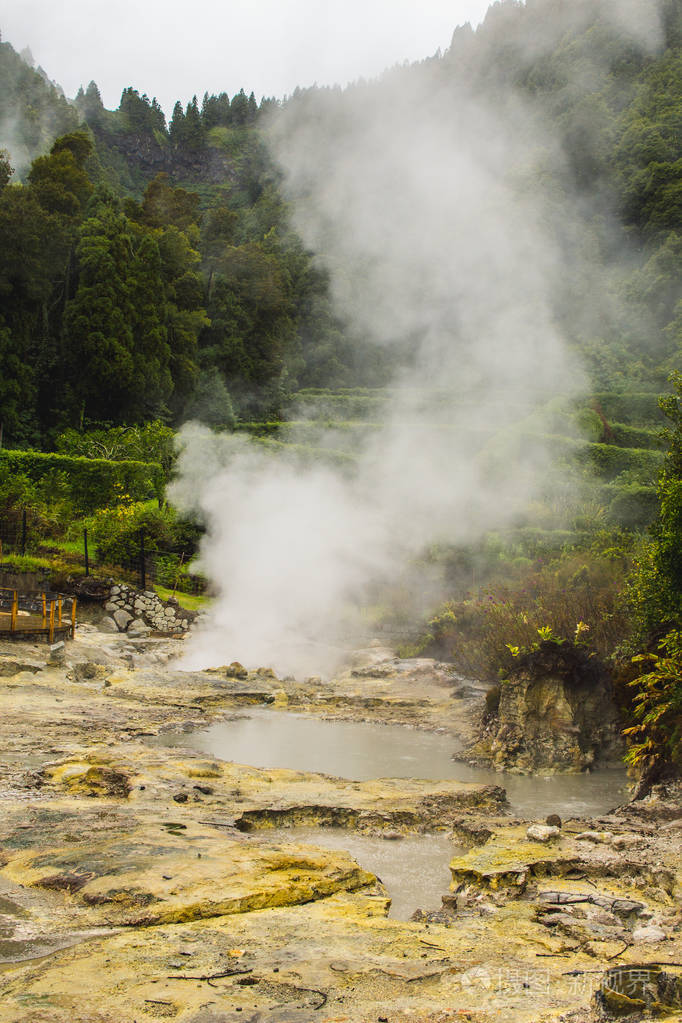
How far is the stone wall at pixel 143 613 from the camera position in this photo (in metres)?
17.4

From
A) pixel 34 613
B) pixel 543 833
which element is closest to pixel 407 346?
pixel 34 613

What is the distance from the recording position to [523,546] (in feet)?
60.8

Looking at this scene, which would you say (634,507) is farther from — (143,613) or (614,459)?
(143,613)

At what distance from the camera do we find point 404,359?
4572cm

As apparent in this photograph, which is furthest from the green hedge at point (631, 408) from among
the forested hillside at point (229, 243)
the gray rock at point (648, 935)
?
the gray rock at point (648, 935)

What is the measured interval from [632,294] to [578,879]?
52197mm

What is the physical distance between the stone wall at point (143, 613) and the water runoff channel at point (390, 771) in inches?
234

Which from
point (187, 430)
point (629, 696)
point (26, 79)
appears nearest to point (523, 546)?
point (629, 696)

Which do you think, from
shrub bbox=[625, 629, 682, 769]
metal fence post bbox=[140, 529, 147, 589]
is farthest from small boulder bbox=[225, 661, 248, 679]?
shrub bbox=[625, 629, 682, 769]

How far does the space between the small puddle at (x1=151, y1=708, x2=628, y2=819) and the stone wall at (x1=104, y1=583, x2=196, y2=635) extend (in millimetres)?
6295

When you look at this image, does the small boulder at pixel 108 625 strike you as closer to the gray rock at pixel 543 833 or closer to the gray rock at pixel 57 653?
the gray rock at pixel 57 653

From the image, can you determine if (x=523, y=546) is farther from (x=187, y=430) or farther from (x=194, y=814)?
(x=187, y=430)

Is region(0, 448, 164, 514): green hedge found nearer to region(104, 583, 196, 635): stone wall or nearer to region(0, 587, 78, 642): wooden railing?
region(104, 583, 196, 635): stone wall

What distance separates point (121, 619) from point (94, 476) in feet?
30.2
